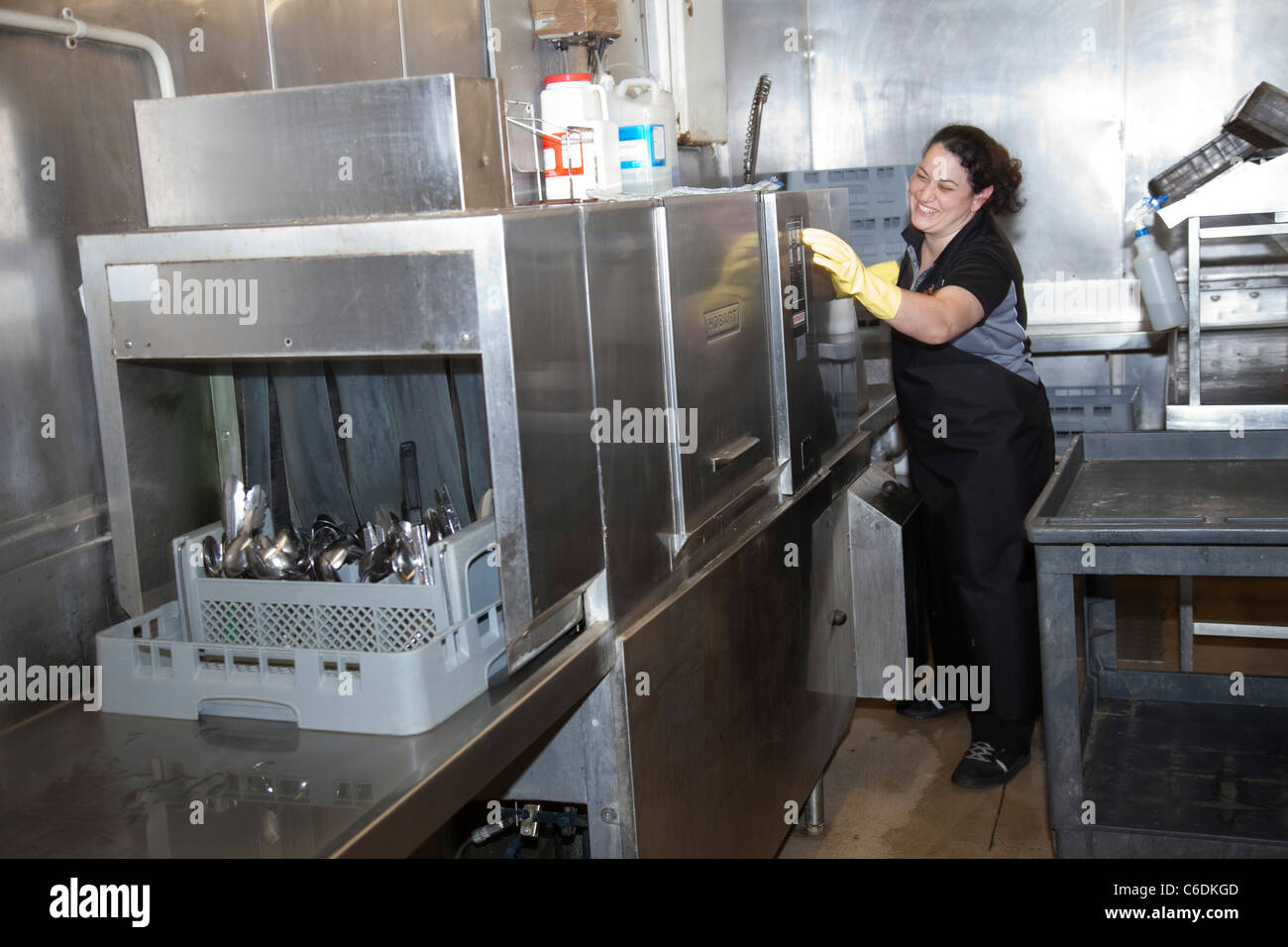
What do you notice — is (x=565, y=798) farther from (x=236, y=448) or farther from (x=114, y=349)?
(x=114, y=349)

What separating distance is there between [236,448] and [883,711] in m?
2.12

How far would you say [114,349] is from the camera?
57.2 inches

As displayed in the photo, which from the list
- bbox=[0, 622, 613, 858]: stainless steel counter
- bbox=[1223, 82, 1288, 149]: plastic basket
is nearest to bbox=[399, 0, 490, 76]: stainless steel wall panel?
bbox=[0, 622, 613, 858]: stainless steel counter

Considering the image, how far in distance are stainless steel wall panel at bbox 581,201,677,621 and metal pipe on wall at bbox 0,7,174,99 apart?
1.97ft

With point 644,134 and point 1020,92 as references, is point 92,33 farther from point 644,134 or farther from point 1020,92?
point 1020,92

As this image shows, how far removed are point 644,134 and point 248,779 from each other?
156cm

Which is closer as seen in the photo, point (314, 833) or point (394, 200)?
point (314, 833)

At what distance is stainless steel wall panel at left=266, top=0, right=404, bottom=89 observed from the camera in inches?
74.2

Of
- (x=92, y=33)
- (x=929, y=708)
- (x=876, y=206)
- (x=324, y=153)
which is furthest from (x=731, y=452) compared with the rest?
(x=876, y=206)

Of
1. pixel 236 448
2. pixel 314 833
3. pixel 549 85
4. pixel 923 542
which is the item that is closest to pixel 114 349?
pixel 236 448

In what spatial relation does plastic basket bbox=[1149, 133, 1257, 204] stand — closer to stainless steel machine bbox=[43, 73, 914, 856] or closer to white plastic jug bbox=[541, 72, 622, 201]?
stainless steel machine bbox=[43, 73, 914, 856]

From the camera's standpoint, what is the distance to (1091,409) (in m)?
3.50

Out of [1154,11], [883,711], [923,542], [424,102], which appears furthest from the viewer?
[1154,11]
